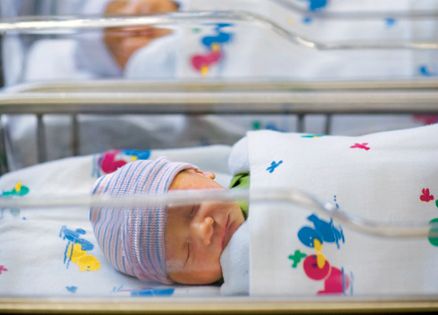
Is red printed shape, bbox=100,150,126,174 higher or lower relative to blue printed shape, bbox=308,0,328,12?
lower

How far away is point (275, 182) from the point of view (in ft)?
3.44

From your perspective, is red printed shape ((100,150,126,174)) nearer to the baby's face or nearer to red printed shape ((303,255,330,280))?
the baby's face

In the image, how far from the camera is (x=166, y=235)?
99 centimetres

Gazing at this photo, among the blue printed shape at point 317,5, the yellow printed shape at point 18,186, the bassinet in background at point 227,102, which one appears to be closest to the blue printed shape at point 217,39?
the bassinet in background at point 227,102

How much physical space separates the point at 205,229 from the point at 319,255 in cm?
15

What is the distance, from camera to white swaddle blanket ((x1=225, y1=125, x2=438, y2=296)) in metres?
0.96

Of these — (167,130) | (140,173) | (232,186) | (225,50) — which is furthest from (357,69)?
(140,173)

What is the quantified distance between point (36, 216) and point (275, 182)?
0.35 m

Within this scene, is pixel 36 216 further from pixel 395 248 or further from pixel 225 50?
pixel 225 50

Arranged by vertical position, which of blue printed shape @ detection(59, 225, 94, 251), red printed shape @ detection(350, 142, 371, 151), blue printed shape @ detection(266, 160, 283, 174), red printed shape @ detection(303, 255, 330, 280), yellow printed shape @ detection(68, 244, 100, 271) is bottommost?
yellow printed shape @ detection(68, 244, 100, 271)

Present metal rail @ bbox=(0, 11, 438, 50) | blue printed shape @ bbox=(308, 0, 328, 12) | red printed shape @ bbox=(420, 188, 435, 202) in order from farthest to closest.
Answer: blue printed shape @ bbox=(308, 0, 328, 12), metal rail @ bbox=(0, 11, 438, 50), red printed shape @ bbox=(420, 188, 435, 202)

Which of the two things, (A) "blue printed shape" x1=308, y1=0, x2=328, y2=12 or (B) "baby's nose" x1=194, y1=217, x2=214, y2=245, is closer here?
(B) "baby's nose" x1=194, y1=217, x2=214, y2=245

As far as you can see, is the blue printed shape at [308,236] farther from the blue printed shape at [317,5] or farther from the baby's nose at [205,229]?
the blue printed shape at [317,5]

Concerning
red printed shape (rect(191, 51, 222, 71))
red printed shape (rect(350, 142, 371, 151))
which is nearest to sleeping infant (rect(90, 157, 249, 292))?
red printed shape (rect(350, 142, 371, 151))
